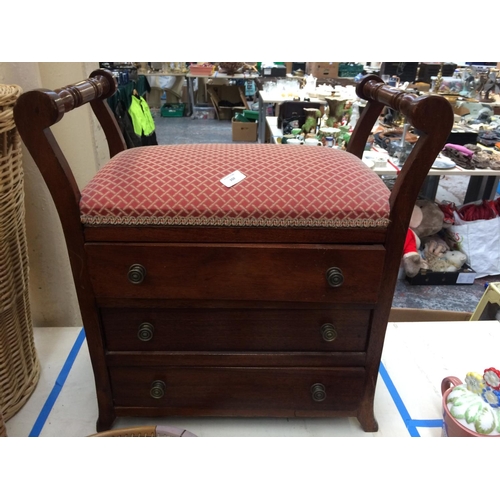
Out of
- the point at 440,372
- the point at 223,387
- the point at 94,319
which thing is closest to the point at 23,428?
the point at 94,319

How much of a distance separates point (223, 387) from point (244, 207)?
454 millimetres

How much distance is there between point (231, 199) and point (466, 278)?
2.14 meters

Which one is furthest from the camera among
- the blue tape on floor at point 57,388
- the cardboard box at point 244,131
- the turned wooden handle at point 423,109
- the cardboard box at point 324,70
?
the cardboard box at point 324,70

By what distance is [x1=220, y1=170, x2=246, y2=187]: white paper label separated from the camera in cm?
81

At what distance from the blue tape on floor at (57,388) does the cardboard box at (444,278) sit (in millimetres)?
1858

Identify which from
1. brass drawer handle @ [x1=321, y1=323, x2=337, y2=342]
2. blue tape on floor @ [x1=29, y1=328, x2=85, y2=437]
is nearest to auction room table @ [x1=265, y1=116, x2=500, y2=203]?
brass drawer handle @ [x1=321, y1=323, x2=337, y2=342]

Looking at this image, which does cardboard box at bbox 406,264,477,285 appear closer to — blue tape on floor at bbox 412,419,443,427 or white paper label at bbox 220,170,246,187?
blue tape on floor at bbox 412,419,443,427

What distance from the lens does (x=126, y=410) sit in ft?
3.36

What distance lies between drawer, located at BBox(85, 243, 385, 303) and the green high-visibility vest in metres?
2.54

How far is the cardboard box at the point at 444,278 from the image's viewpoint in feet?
8.05

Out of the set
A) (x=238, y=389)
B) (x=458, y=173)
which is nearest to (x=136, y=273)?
(x=238, y=389)

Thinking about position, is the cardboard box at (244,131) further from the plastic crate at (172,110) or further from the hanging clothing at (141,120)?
the plastic crate at (172,110)

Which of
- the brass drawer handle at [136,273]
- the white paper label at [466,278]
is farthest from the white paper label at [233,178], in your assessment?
the white paper label at [466,278]

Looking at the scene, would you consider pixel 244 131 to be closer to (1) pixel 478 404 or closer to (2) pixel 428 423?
(2) pixel 428 423
